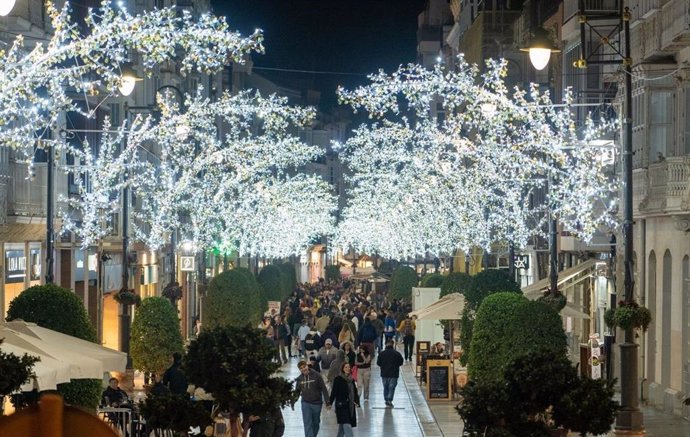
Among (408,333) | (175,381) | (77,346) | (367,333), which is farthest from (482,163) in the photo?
(77,346)

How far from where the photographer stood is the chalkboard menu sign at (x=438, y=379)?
33.0 metres

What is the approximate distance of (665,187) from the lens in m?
29.8

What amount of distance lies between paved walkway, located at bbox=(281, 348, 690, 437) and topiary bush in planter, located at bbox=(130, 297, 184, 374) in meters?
3.62

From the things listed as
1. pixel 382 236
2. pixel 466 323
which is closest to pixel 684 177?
pixel 466 323

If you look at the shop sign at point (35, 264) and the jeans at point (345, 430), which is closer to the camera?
the jeans at point (345, 430)

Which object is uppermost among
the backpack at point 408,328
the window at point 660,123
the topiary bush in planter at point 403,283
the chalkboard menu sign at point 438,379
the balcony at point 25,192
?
the window at point 660,123

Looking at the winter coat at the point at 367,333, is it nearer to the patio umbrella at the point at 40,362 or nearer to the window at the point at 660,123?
the window at the point at 660,123

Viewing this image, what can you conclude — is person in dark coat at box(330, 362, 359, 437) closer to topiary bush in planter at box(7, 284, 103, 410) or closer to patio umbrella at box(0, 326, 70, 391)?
topiary bush in planter at box(7, 284, 103, 410)

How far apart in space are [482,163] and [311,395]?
60.4 feet

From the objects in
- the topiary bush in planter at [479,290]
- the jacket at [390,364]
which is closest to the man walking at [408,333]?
the topiary bush in planter at [479,290]

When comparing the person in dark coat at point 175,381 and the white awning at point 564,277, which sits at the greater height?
the white awning at point 564,277

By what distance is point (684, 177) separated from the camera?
1097 inches

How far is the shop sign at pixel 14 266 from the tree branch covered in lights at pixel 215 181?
190 centimetres

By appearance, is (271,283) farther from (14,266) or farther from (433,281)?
(14,266)
